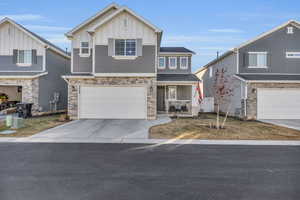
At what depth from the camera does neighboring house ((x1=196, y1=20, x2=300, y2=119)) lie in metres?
15.5

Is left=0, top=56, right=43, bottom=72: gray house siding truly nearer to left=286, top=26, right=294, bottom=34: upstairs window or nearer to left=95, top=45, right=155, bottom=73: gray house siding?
left=95, top=45, right=155, bottom=73: gray house siding

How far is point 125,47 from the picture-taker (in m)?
14.2

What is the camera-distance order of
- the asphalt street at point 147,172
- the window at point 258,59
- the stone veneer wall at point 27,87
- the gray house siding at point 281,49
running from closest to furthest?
the asphalt street at point 147,172
the stone veneer wall at point 27,87
the gray house siding at point 281,49
the window at point 258,59

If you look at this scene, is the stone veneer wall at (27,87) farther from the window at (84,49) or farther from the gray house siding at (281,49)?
the gray house siding at (281,49)

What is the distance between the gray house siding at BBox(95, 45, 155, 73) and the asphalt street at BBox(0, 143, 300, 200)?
7.89 m

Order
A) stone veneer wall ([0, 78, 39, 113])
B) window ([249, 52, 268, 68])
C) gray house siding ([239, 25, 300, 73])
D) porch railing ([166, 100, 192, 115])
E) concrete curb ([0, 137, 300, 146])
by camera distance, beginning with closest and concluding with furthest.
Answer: concrete curb ([0, 137, 300, 146])
stone veneer wall ([0, 78, 39, 113])
gray house siding ([239, 25, 300, 73])
window ([249, 52, 268, 68])
porch railing ([166, 100, 192, 115])

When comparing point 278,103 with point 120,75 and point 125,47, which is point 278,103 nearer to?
point 120,75

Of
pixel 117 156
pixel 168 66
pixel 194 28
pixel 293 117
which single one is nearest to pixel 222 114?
pixel 293 117

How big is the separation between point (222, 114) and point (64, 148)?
16.7 m

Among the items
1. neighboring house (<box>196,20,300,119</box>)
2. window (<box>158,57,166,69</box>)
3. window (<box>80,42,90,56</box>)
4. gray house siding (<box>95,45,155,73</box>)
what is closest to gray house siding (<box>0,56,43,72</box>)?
window (<box>80,42,90,56</box>)

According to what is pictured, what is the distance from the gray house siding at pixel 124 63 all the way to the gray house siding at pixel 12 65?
6294 millimetres

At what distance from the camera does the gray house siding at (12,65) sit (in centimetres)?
1664

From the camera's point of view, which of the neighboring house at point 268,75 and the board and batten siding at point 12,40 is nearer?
the neighboring house at point 268,75

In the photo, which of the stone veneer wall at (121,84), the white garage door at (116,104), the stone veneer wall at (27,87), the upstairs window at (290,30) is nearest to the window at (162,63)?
the stone veneer wall at (121,84)
